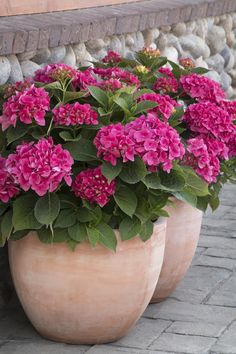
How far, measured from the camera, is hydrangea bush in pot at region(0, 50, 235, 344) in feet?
12.0

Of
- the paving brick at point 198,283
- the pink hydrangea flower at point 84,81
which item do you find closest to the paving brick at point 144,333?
the paving brick at point 198,283

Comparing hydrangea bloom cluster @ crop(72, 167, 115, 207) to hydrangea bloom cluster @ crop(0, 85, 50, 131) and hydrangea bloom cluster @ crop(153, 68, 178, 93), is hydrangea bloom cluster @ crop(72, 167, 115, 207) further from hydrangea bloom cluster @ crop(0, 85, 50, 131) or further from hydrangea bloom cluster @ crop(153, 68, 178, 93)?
hydrangea bloom cluster @ crop(153, 68, 178, 93)

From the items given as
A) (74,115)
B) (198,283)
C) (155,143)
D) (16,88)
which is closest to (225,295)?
(198,283)

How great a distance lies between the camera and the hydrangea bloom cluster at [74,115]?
146 inches

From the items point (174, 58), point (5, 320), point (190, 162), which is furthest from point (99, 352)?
point (174, 58)

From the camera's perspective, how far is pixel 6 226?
3.74m

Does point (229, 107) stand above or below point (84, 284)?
above

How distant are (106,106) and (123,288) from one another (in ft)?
2.36

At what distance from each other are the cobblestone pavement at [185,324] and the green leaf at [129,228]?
1.65 feet

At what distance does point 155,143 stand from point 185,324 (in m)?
0.95

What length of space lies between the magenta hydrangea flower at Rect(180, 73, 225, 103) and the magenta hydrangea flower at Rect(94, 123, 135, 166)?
78cm

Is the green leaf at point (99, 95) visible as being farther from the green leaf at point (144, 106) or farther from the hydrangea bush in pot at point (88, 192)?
the green leaf at point (144, 106)

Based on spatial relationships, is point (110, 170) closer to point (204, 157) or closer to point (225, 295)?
point (204, 157)

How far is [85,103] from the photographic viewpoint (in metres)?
3.95
